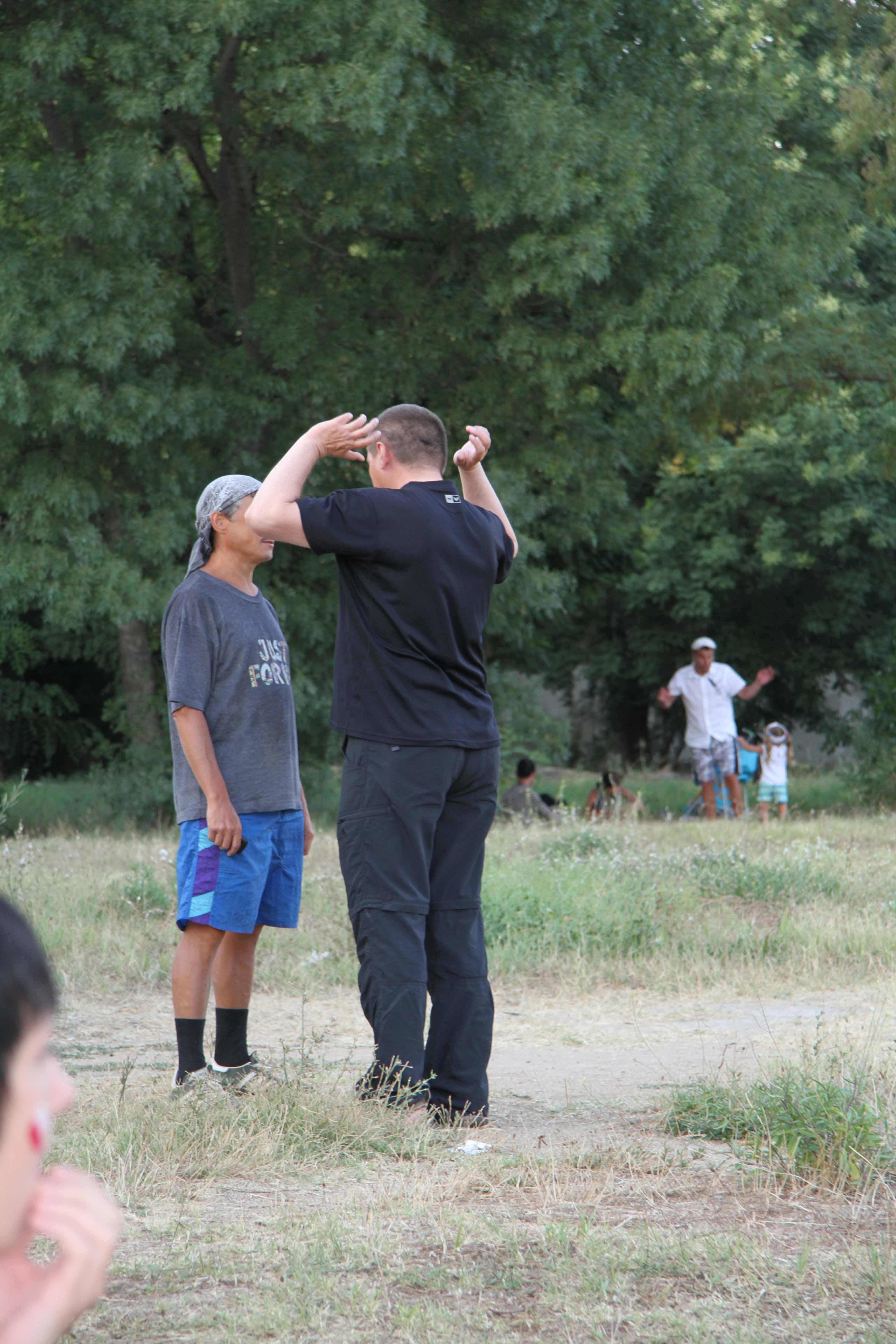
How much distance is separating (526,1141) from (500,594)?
31.6 ft

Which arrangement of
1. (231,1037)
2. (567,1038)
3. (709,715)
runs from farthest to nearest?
1. (709,715)
2. (567,1038)
3. (231,1037)

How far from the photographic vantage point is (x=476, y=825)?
4434 mm

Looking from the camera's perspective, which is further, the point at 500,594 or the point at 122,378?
the point at 500,594

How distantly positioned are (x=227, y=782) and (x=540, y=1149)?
1.49m

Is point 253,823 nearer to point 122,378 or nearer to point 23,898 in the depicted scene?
point 23,898

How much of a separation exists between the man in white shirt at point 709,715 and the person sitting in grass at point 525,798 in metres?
1.53

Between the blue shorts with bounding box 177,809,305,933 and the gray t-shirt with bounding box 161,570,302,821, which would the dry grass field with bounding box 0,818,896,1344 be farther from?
the gray t-shirt with bounding box 161,570,302,821

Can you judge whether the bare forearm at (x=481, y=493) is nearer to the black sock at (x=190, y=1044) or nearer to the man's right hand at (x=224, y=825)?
the man's right hand at (x=224, y=825)

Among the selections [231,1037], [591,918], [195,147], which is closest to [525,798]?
[591,918]

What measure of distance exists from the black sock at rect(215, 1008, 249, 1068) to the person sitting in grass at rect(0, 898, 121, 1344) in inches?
131

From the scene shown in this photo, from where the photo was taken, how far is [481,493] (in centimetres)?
468

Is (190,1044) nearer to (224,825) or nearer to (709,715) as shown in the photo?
(224,825)

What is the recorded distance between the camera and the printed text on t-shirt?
15.1 feet

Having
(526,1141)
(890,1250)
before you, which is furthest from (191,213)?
(890,1250)
